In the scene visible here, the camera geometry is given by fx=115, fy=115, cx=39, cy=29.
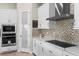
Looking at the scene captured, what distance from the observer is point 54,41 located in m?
1.81

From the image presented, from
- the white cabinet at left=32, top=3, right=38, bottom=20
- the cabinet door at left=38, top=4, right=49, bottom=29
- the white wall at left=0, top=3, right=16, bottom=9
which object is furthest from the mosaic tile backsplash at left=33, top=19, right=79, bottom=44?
the white wall at left=0, top=3, right=16, bottom=9

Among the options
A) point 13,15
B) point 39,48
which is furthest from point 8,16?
point 39,48

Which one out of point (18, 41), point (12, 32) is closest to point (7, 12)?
point (12, 32)

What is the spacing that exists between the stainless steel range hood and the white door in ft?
1.17

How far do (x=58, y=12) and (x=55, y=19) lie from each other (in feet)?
0.40

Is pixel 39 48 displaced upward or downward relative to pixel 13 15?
downward

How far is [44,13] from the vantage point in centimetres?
178

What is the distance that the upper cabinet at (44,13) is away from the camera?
1.75 m

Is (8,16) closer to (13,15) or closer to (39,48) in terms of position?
(13,15)

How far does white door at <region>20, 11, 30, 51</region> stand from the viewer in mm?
1767

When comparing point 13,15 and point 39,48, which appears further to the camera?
point 39,48

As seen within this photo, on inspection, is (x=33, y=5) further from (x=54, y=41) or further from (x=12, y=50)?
(x=12, y=50)

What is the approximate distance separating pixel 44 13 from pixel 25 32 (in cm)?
42

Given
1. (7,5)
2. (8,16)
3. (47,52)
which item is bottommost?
(47,52)
